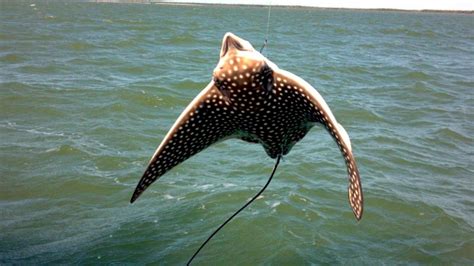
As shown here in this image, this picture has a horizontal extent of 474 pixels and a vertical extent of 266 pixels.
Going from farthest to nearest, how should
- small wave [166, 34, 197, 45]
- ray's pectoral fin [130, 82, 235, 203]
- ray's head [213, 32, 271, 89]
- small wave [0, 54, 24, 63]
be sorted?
small wave [166, 34, 197, 45], small wave [0, 54, 24, 63], ray's pectoral fin [130, 82, 235, 203], ray's head [213, 32, 271, 89]

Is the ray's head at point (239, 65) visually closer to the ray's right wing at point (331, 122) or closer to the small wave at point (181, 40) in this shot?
the ray's right wing at point (331, 122)

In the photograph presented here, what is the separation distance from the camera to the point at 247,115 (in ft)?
10.9

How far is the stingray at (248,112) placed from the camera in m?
2.90

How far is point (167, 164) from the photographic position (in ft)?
11.6

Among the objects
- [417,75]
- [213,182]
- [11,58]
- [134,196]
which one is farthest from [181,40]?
[134,196]

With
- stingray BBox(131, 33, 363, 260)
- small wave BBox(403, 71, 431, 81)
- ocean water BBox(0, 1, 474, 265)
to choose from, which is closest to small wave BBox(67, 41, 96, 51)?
ocean water BBox(0, 1, 474, 265)

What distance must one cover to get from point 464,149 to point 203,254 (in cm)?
721

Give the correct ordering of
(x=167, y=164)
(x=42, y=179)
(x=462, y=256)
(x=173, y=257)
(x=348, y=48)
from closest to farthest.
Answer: (x=167, y=164) < (x=173, y=257) < (x=462, y=256) < (x=42, y=179) < (x=348, y=48)

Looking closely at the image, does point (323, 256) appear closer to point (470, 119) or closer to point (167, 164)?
point (167, 164)

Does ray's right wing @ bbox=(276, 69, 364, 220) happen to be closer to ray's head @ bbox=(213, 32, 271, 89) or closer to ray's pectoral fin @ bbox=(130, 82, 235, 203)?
ray's head @ bbox=(213, 32, 271, 89)

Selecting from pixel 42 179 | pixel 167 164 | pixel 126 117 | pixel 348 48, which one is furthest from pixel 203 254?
pixel 348 48

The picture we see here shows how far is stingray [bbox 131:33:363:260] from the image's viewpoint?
2.90 metres

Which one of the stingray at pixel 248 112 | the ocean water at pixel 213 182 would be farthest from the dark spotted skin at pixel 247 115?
the ocean water at pixel 213 182

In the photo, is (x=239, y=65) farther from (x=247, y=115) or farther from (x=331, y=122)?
(x=331, y=122)
